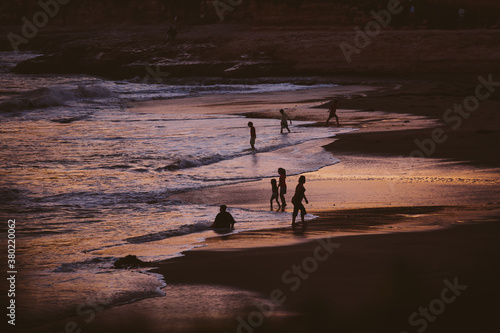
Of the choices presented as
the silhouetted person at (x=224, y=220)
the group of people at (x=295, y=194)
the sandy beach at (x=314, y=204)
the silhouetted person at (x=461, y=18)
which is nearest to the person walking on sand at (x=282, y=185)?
the group of people at (x=295, y=194)

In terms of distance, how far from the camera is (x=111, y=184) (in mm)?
17531

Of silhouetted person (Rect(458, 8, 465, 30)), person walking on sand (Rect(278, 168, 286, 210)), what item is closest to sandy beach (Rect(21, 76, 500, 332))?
person walking on sand (Rect(278, 168, 286, 210))

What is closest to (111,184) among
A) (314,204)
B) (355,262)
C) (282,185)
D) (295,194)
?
(282,185)

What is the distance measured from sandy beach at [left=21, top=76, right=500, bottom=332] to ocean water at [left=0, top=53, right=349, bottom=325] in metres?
0.65

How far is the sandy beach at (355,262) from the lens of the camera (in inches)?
298

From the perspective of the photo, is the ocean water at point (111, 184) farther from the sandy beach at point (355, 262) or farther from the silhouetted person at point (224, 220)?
the sandy beach at point (355, 262)

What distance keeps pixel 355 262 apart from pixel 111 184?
939 centimetres

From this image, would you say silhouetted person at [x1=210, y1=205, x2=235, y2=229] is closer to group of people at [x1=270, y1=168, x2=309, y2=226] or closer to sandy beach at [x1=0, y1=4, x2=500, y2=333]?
sandy beach at [x1=0, y1=4, x2=500, y2=333]

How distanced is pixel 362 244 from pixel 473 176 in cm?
687

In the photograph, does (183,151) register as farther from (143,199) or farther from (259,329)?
(259,329)

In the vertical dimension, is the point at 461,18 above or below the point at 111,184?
above

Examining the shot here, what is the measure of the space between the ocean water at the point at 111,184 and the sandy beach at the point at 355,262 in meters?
0.65

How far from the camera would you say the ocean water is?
962 centimetres

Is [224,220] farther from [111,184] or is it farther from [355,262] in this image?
[111,184]
